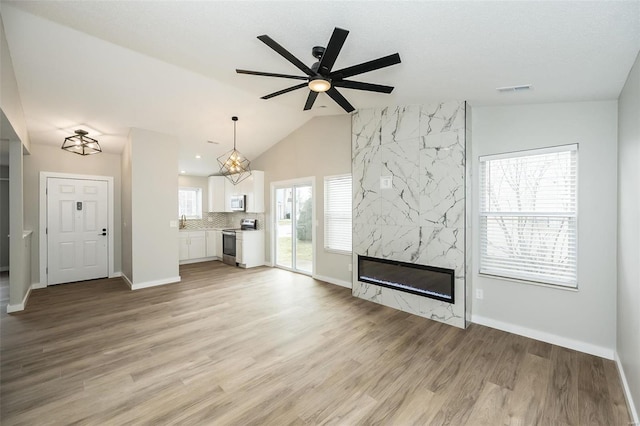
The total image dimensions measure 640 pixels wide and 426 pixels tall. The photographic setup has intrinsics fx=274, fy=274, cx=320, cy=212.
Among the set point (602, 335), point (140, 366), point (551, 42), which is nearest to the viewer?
point (551, 42)

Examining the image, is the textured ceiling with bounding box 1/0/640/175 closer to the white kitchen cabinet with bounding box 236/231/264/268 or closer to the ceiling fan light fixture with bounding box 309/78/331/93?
the ceiling fan light fixture with bounding box 309/78/331/93

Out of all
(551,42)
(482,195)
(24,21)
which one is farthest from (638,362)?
(24,21)

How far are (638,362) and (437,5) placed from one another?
2.79 metres

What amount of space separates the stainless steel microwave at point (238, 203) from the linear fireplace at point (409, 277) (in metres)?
3.94

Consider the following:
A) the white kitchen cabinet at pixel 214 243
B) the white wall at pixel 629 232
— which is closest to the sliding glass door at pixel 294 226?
the white kitchen cabinet at pixel 214 243

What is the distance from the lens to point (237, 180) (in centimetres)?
736

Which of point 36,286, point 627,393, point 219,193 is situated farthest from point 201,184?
point 627,393

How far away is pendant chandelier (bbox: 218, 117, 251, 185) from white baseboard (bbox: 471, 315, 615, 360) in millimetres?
4484

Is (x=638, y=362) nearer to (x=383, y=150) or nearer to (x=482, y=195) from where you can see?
(x=482, y=195)

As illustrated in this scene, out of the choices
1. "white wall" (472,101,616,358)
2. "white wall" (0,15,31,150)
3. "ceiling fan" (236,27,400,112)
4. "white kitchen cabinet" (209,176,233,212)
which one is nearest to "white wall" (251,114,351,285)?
"white kitchen cabinet" (209,176,233,212)

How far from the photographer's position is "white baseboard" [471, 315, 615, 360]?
2.79 m

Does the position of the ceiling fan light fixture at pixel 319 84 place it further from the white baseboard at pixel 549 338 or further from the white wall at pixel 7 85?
the white baseboard at pixel 549 338

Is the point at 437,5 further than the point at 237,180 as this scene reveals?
No

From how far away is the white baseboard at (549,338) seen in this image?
2.79m
